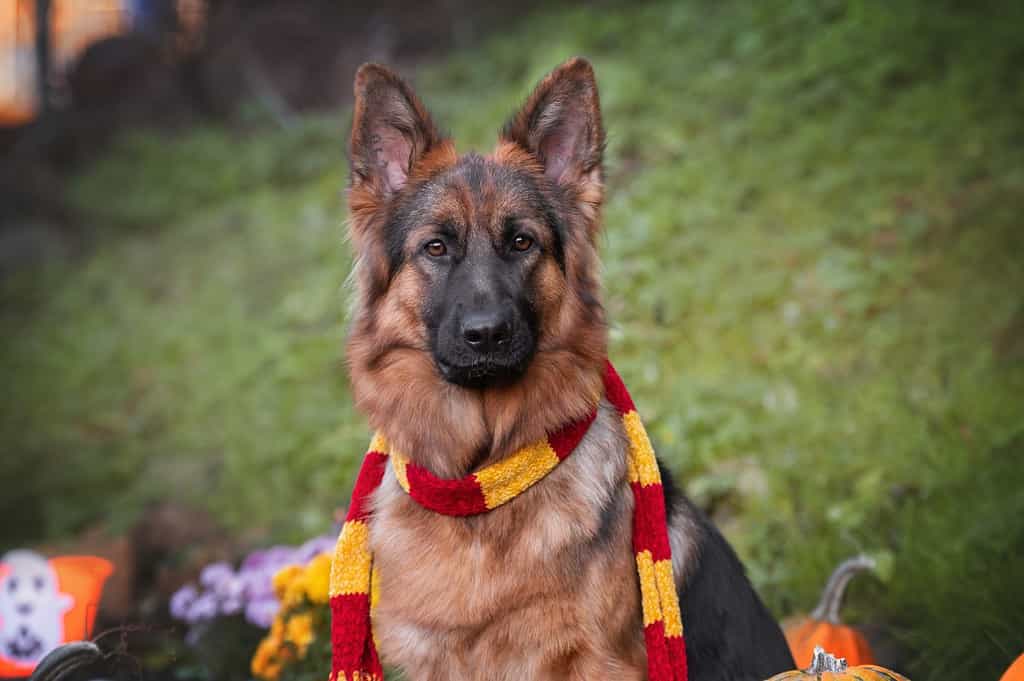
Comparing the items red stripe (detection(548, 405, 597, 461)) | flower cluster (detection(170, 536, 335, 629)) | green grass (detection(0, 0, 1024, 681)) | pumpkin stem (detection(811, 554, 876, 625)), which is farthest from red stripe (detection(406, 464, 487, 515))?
green grass (detection(0, 0, 1024, 681))

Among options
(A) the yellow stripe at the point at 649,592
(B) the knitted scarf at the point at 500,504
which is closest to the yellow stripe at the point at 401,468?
(B) the knitted scarf at the point at 500,504

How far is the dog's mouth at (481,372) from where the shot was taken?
113 inches

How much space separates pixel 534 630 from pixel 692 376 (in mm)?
3333

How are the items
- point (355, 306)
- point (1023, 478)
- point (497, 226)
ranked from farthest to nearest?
point (1023, 478) → point (355, 306) → point (497, 226)

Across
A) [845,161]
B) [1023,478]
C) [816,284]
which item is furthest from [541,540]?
[845,161]

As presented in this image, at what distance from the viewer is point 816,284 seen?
611cm

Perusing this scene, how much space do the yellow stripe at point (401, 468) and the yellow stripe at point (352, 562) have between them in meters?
0.25

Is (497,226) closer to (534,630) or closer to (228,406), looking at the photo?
(534,630)

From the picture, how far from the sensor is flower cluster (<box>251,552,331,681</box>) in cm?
377

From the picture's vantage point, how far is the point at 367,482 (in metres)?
3.33

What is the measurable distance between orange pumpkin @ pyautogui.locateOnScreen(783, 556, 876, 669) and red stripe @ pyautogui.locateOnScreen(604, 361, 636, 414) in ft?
3.90

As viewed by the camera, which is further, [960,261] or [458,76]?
[458,76]

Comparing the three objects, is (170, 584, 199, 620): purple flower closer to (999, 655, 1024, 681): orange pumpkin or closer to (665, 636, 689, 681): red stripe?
(665, 636, 689, 681): red stripe

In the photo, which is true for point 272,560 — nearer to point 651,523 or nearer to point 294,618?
point 294,618
